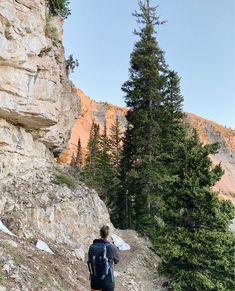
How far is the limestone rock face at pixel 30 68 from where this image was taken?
17.6 metres

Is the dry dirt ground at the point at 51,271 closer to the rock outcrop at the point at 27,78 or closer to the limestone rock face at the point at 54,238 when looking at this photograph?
the limestone rock face at the point at 54,238

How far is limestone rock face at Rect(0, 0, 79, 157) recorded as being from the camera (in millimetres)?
17594

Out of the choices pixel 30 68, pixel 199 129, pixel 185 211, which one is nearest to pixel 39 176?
pixel 30 68

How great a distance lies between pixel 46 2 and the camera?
2319cm

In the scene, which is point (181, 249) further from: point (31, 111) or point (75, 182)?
point (31, 111)

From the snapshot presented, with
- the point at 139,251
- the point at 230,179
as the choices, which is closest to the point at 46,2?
the point at 139,251

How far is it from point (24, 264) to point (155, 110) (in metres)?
19.3

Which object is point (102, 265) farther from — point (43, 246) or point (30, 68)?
point (30, 68)

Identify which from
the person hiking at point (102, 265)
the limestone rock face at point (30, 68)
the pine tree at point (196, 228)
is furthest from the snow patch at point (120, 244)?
the person hiking at point (102, 265)

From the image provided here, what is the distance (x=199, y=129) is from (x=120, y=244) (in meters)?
94.9

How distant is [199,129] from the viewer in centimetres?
11250

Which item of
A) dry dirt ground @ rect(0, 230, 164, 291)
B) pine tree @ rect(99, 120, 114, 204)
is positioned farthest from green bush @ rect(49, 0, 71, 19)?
pine tree @ rect(99, 120, 114, 204)

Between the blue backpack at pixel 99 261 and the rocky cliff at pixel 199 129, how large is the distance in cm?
7627

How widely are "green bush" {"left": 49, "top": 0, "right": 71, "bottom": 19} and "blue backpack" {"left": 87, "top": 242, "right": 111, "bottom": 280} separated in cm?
1958
